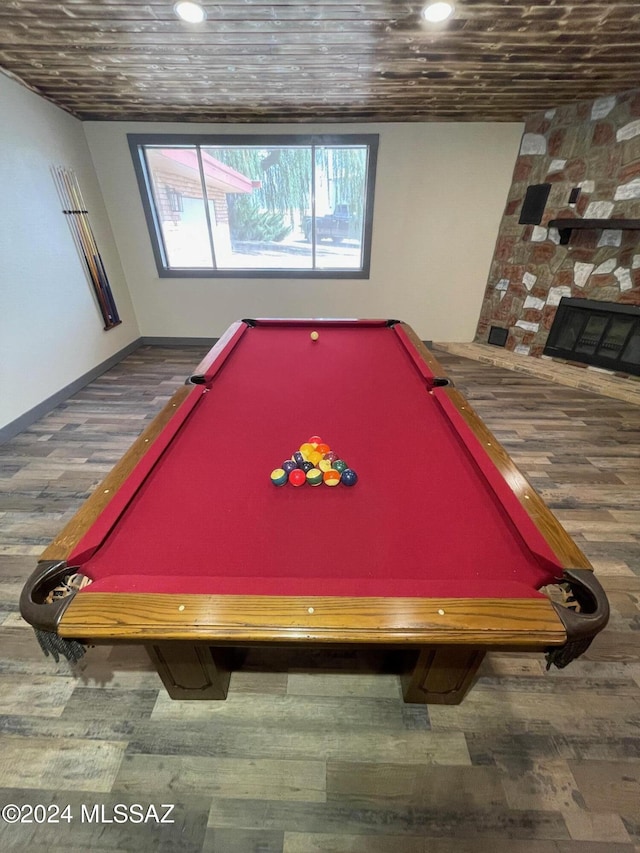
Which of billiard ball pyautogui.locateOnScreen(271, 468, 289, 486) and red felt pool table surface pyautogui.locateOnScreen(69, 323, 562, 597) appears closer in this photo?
red felt pool table surface pyautogui.locateOnScreen(69, 323, 562, 597)

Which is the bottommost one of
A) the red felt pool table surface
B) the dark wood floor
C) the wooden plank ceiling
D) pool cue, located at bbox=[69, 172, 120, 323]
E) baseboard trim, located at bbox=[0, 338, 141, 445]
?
the dark wood floor

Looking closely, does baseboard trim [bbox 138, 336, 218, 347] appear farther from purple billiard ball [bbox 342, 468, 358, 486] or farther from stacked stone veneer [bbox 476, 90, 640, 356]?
purple billiard ball [bbox 342, 468, 358, 486]

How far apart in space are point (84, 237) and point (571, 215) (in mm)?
4537

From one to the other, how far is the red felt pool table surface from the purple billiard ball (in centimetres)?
2

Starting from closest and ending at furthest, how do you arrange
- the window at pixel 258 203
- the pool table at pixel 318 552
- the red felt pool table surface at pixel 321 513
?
the pool table at pixel 318 552
the red felt pool table surface at pixel 321 513
the window at pixel 258 203

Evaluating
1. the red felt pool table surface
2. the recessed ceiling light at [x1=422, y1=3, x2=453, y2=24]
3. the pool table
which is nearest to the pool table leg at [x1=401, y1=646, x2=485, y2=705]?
the pool table

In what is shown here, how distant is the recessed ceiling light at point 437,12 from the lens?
5.79 ft

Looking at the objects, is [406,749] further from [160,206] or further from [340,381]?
[160,206]

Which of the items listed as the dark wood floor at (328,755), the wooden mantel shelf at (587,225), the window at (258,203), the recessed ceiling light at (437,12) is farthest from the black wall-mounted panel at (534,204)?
the dark wood floor at (328,755)

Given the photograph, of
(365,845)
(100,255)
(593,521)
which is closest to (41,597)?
(365,845)

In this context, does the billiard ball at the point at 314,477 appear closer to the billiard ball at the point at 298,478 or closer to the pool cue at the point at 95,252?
the billiard ball at the point at 298,478

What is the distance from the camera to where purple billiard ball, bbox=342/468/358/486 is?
42.6 inches

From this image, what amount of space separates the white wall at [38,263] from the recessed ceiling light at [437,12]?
2.85 m

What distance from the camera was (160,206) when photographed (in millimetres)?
3740
